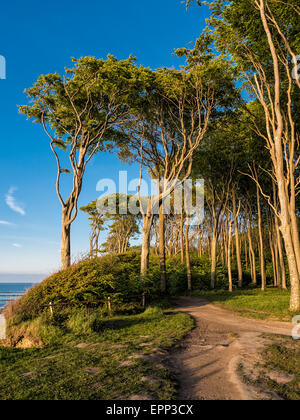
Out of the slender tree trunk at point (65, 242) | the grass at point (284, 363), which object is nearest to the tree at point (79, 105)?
the slender tree trunk at point (65, 242)

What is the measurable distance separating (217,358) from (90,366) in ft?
8.67

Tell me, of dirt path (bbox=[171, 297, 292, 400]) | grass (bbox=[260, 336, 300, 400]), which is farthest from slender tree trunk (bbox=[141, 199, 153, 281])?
grass (bbox=[260, 336, 300, 400])

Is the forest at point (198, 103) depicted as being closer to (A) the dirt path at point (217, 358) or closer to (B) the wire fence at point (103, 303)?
(B) the wire fence at point (103, 303)

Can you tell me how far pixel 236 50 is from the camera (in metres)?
13.6

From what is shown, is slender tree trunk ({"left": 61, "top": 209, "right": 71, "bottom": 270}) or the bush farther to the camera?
slender tree trunk ({"left": 61, "top": 209, "right": 71, "bottom": 270})

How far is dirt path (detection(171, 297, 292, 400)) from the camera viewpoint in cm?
376

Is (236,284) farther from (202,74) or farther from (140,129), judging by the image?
(202,74)

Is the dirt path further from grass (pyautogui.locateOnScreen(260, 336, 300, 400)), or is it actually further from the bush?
the bush

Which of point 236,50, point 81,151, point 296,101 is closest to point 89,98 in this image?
point 81,151

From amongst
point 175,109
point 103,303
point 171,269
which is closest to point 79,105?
point 175,109

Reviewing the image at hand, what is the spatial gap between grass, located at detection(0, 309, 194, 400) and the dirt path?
0.40 m

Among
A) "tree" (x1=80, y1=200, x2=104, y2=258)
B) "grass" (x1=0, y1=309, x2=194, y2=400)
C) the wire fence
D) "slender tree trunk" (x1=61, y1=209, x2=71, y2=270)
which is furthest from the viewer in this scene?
"tree" (x1=80, y1=200, x2=104, y2=258)

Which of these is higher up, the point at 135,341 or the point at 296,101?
the point at 296,101
